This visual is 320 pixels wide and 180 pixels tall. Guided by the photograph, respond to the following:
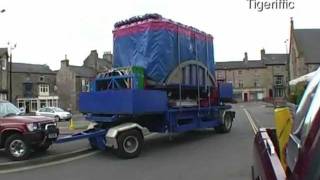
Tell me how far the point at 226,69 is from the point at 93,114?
11109 cm

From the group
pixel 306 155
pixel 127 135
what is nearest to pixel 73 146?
pixel 127 135

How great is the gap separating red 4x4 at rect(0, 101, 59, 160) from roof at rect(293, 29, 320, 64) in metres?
72.3

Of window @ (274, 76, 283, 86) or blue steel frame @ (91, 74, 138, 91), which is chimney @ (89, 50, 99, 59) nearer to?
window @ (274, 76, 283, 86)

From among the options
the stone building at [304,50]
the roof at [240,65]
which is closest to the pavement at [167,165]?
→ the stone building at [304,50]

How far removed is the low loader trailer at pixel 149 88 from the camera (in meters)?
13.8

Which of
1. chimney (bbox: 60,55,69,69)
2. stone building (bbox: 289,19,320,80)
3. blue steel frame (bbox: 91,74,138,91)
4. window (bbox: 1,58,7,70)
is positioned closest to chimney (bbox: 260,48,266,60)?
stone building (bbox: 289,19,320,80)

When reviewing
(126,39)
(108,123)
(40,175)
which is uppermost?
(126,39)

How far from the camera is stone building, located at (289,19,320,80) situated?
265 ft

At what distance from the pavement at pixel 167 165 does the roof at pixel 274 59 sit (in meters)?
107

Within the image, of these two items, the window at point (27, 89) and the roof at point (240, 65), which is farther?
the roof at point (240, 65)

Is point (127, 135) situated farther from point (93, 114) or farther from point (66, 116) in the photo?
point (66, 116)

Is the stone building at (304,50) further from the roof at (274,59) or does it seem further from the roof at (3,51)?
the roof at (3,51)

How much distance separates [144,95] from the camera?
14.0 meters

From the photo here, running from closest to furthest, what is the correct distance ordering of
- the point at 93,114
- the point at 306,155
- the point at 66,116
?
the point at 306,155 → the point at 93,114 → the point at 66,116
